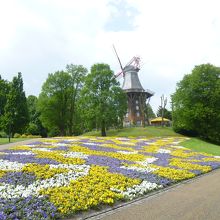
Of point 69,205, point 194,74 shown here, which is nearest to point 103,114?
point 194,74

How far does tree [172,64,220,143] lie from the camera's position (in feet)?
186

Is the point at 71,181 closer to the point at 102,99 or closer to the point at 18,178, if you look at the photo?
the point at 18,178

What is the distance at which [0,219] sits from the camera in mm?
9336

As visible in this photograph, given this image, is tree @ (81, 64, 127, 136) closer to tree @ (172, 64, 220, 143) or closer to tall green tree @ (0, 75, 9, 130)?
tree @ (172, 64, 220, 143)

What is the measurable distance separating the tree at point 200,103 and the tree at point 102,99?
1184 centimetres

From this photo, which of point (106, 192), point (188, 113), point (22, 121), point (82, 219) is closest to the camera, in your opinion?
point (82, 219)

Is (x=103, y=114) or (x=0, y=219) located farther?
(x=103, y=114)

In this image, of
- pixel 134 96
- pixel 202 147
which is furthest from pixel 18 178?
pixel 134 96

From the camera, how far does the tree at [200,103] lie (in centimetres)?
5659

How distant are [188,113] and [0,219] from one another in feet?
168

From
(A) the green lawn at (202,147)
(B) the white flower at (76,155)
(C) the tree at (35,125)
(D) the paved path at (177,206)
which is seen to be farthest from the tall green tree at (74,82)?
(D) the paved path at (177,206)

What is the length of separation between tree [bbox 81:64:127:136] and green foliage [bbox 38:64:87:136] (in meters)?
6.17

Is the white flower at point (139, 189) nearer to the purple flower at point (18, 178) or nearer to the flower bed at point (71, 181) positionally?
the flower bed at point (71, 181)

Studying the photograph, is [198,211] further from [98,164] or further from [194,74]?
[194,74]
